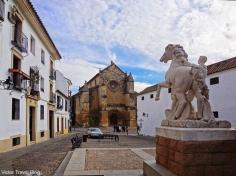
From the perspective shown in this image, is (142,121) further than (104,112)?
No

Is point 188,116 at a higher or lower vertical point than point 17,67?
lower

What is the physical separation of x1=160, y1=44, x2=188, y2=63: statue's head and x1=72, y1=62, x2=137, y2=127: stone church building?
5010cm

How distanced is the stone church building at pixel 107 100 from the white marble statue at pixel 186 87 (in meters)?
50.7

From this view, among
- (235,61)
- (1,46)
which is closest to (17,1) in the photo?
(1,46)

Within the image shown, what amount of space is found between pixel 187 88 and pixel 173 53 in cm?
101

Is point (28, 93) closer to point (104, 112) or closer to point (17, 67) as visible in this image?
point (17, 67)

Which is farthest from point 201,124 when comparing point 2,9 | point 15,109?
point 15,109

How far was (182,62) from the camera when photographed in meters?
6.97

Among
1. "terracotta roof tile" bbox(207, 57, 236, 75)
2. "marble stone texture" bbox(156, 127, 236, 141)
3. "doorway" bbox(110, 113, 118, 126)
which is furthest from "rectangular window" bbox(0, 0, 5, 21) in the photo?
"doorway" bbox(110, 113, 118, 126)

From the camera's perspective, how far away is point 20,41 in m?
17.8

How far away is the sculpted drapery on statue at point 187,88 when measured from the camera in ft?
20.7

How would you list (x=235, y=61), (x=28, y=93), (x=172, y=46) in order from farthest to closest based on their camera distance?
(x=235, y=61), (x=28, y=93), (x=172, y=46)

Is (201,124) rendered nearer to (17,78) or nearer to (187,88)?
(187,88)

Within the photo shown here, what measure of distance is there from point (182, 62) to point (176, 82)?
496 mm
